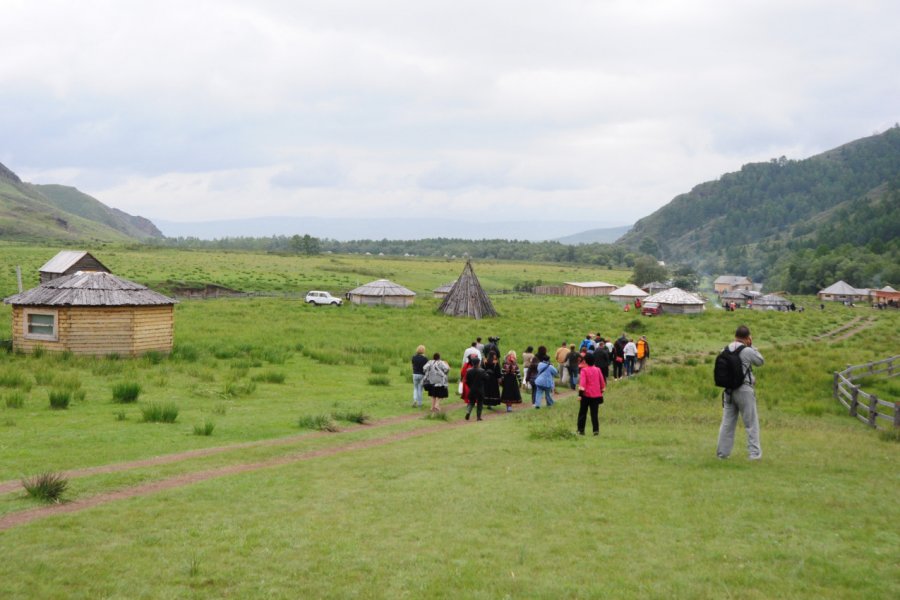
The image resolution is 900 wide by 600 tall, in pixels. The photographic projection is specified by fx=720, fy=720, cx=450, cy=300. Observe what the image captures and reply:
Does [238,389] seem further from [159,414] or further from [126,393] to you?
[159,414]

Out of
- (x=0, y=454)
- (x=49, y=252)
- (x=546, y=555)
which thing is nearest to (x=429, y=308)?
(x=0, y=454)

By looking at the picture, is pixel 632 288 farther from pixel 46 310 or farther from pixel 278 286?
pixel 46 310

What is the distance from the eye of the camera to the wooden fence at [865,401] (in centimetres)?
1662

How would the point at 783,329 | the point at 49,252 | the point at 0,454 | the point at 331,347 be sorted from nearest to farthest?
the point at 0,454 < the point at 331,347 < the point at 783,329 < the point at 49,252

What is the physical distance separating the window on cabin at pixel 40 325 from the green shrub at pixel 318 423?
586 inches

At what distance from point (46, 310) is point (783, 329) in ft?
148

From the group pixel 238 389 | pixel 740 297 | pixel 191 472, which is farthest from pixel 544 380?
pixel 740 297

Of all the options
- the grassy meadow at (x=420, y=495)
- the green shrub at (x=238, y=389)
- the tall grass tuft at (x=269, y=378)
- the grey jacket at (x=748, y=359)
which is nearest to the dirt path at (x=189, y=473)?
the grassy meadow at (x=420, y=495)

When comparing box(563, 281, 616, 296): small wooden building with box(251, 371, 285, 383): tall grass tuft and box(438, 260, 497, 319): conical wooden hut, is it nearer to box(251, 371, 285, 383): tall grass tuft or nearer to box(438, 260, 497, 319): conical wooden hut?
box(438, 260, 497, 319): conical wooden hut

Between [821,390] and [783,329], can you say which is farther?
[783,329]

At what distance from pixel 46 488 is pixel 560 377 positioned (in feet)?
58.3

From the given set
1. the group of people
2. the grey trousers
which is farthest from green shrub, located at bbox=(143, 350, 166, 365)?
the grey trousers

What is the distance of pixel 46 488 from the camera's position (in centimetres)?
941

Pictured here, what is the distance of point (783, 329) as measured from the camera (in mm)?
50438
